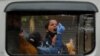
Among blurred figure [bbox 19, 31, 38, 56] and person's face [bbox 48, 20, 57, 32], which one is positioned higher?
person's face [bbox 48, 20, 57, 32]

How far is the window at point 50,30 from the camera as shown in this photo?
238 inches

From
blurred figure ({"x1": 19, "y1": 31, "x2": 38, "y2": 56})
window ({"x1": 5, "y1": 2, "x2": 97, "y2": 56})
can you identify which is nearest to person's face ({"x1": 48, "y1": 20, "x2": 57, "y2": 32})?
window ({"x1": 5, "y1": 2, "x2": 97, "y2": 56})

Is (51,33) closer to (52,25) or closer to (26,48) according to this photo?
(52,25)

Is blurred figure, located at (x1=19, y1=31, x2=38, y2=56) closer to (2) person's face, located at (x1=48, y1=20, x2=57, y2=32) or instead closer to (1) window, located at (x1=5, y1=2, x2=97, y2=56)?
(1) window, located at (x1=5, y1=2, x2=97, y2=56)

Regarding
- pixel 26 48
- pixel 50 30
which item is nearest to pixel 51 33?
pixel 50 30

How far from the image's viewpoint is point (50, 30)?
6109 millimetres

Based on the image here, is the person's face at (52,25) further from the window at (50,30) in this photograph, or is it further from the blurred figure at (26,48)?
the blurred figure at (26,48)

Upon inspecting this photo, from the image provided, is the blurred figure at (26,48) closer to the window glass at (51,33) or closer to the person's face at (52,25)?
the window glass at (51,33)

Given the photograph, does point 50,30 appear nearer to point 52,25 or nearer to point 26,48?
point 52,25

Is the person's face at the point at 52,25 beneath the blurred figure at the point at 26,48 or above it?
above

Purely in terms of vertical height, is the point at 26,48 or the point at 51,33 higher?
the point at 51,33

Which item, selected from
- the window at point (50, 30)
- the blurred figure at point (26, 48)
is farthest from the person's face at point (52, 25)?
the blurred figure at point (26, 48)

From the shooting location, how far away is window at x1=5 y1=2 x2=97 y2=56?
605 cm

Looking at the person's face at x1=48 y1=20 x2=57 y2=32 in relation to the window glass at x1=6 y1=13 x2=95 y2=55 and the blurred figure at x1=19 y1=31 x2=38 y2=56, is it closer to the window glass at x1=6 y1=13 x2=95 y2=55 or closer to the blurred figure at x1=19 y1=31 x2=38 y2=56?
the window glass at x1=6 y1=13 x2=95 y2=55
